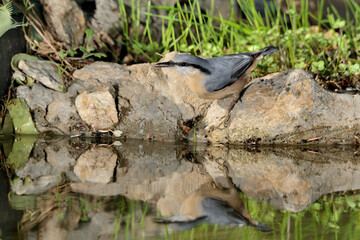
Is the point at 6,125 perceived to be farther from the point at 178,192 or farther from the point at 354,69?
the point at 354,69

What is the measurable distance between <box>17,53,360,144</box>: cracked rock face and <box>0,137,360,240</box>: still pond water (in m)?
0.21

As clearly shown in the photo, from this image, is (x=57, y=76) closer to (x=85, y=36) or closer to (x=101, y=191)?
(x=85, y=36)

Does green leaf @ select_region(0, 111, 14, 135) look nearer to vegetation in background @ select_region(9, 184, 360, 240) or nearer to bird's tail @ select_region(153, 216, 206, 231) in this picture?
vegetation in background @ select_region(9, 184, 360, 240)

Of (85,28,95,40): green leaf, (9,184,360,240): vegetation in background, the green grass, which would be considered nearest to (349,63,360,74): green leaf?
the green grass

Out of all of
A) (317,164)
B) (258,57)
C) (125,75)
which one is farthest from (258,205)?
(125,75)

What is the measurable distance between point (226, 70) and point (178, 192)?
67.9 inches

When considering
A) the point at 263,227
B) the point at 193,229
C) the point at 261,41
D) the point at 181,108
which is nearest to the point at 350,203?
the point at 263,227

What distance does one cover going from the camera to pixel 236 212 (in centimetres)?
244

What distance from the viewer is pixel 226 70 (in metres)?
4.20

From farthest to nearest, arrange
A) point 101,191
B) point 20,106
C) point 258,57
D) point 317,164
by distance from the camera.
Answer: point 20,106
point 258,57
point 317,164
point 101,191

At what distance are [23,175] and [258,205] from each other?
1689 millimetres

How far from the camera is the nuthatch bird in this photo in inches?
163

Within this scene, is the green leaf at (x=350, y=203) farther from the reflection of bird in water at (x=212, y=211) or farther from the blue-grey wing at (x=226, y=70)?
the blue-grey wing at (x=226, y=70)

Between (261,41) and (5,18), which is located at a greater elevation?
(5,18)
